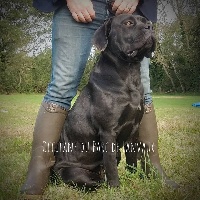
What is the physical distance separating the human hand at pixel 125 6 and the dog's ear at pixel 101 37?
61 millimetres

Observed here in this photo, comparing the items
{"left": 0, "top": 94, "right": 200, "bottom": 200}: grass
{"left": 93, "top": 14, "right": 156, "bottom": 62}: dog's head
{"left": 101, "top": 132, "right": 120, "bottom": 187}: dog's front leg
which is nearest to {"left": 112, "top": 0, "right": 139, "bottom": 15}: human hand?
{"left": 93, "top": 14, "right": 156, "bottom": 62}: dog's head

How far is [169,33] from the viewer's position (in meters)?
1.47

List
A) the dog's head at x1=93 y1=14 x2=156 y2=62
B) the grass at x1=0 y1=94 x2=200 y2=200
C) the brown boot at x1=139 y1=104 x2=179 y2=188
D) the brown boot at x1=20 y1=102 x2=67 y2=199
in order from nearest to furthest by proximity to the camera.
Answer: the grass at x1=0 y1=94 x2=200 y2=200 → the dog's head at x1=93 y1=14 x2=156 y2=62 → the brown boot at x1=20 y1=102 x2=67 y2=199 → the brown boot at x1=139 y1=104 x2=179 y2=188

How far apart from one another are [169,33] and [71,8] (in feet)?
1.29

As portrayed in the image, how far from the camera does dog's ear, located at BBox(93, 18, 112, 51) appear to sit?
150cm

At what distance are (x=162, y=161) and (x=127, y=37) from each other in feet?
2.44

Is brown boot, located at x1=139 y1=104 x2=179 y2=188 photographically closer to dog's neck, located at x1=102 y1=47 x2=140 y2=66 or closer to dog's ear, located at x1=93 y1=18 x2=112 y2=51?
dog's neck, located at x1=102 y1=47 x2=140 y2=66

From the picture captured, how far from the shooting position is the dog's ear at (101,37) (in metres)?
1.50

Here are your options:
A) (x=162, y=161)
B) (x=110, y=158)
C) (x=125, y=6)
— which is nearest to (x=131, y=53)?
(x=125, y=6)

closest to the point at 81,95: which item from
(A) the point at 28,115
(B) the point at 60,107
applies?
(B) the point at 60,107

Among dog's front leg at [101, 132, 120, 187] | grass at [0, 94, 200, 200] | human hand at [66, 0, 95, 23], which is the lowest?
grass at [0, 94, 200, 200]

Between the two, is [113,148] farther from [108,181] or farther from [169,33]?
[169,33]

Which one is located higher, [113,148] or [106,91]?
[106,91]

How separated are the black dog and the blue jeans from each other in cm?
7
